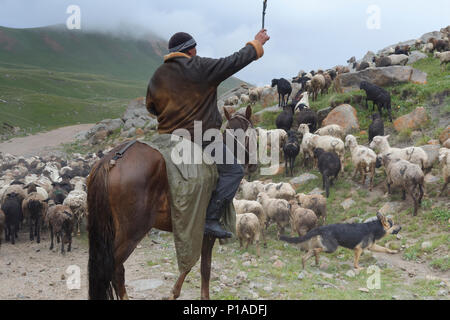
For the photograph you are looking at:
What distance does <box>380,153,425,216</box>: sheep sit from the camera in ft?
30.7

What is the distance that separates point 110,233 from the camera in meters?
4.09

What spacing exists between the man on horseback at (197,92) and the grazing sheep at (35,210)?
725 cm

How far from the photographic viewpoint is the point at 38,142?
3491 centimetres

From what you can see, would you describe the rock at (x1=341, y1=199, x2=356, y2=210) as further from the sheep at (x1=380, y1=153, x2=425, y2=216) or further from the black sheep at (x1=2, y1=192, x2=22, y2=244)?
the black sheep at (x1=2, y1=192, x2=22, y2=244)

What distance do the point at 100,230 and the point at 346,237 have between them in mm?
5022

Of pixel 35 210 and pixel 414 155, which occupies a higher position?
pixel 414 155

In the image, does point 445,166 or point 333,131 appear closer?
point 445,166

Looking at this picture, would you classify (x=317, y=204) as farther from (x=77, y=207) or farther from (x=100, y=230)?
(x=100, y=230)

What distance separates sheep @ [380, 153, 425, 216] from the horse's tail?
7.80 m

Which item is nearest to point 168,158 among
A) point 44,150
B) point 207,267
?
point 207,267

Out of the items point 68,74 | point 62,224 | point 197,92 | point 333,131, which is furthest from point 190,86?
point 68,74

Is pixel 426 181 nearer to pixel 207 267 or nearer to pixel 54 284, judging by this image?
pixel 207 267

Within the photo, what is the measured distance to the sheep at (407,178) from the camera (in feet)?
30.7

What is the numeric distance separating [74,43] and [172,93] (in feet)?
523
